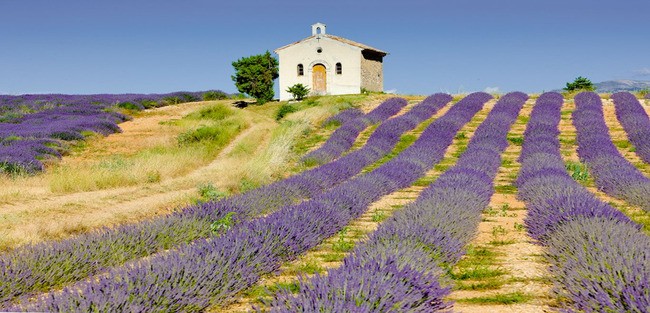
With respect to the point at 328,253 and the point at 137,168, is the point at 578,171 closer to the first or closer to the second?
the point at 328,253

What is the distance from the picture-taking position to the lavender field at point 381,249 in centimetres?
364

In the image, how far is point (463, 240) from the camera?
221 inches

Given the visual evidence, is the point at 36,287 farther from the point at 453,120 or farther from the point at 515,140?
the point at 453,120

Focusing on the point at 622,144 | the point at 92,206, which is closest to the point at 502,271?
the point at 92,206

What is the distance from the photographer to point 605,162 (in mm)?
10828

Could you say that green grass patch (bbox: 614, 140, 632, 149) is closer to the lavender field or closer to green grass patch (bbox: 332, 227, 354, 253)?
the lavender field

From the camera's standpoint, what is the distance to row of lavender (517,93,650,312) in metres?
3.56

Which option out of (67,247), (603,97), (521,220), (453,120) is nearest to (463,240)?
(521,220)

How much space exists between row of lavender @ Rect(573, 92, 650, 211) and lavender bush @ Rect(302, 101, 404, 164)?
5769 millimetres

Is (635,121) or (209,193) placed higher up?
(635,121)

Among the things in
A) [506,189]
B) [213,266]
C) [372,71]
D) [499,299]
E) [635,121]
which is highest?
[372,71]

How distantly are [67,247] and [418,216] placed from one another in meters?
Answer: 3.55

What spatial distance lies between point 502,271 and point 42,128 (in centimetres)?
1895

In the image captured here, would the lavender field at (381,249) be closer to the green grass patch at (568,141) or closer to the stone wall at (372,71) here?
the green grass patch at (568,141)
